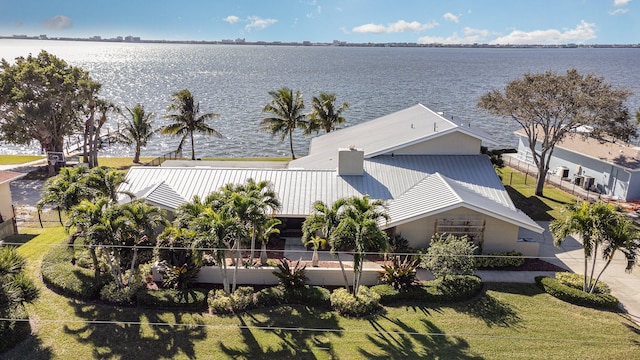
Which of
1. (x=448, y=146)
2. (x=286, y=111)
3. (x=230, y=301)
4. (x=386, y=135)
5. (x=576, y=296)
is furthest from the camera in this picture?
(x=286, y=111)

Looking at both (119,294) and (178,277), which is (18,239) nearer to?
(119,294)

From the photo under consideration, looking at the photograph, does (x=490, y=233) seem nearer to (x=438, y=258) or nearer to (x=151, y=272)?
(x=438, y=258)

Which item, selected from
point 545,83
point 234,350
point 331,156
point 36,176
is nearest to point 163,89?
point 36,176

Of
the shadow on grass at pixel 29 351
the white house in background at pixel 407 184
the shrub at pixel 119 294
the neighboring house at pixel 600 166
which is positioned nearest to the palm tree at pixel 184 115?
the white house in background at pixel 407 184

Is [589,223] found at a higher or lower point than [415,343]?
higher

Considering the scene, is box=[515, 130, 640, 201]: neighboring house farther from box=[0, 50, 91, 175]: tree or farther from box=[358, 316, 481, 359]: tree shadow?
box=[0, 50, 91, 175]: tree

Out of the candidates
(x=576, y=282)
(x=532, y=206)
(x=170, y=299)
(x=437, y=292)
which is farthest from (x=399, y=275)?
(x=532, y=206)

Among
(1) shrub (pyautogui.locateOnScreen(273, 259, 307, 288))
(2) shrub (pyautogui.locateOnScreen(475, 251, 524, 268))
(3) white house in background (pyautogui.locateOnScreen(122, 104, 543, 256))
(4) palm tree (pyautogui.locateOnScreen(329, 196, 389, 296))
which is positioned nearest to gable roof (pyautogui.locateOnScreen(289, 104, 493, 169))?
(3) white house in background (pyautogui.locateOnScreen(122, 104, 543, 256))
